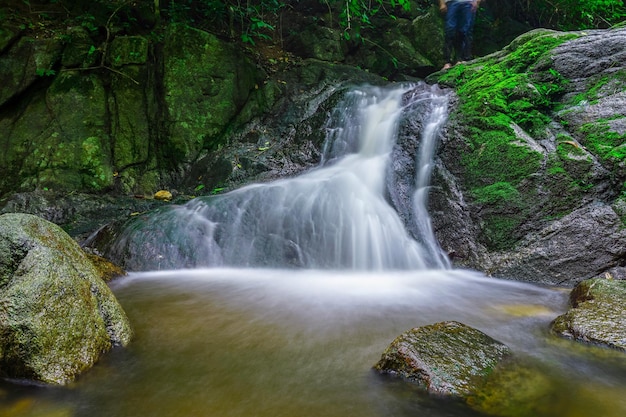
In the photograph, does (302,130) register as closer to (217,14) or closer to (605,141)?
(217,14)

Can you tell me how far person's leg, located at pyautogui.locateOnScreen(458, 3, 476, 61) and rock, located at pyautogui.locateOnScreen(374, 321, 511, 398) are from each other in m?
8.91

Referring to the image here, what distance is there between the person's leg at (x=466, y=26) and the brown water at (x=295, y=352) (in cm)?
732

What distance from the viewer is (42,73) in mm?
7035

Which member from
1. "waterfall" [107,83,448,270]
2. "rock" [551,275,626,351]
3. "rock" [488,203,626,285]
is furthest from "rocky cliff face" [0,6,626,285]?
"rock" [551,275,626,351]

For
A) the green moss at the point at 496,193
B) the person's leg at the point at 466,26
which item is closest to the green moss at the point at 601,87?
the green moss at the point at 496,193

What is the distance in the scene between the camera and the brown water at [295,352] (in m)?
1.94

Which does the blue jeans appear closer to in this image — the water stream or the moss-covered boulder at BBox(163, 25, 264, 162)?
the water stream

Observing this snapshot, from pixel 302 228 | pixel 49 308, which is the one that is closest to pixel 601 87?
pixel 302 228

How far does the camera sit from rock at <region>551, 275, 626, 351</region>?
2585 millimetres

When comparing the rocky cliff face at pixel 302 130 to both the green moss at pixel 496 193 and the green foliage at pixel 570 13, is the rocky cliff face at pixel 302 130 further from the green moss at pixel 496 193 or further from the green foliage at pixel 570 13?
the green foliage at pixel 570 13

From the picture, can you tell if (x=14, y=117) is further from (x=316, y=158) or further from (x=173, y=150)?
(x=316, y=158)

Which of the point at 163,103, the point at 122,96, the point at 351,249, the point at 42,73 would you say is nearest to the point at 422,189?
the point at 351,249

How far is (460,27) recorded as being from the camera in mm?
9289

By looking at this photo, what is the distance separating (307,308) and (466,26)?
8730 mm
